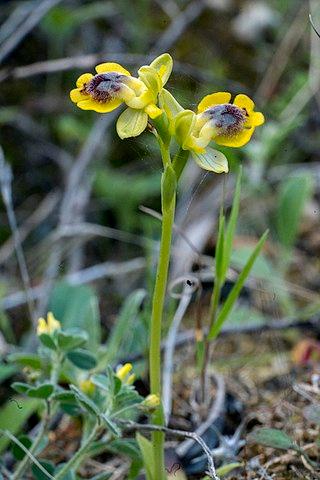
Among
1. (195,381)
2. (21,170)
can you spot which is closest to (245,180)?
(21,170)

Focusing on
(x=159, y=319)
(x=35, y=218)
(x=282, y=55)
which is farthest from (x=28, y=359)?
(x=282, y=55)

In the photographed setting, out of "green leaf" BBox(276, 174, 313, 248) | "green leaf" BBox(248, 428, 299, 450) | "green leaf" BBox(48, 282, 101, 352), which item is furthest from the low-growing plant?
"green leaf" BBox(276, 174, 313, 248)

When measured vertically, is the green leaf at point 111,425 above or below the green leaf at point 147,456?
above

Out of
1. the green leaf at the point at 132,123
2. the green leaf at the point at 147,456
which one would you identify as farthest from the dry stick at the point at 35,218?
the green leaf at the point at 132,123

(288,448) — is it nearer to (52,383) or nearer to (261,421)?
(261,421)

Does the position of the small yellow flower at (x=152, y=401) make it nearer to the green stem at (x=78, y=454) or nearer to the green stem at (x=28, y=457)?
the green stem at (x=78, y=454)

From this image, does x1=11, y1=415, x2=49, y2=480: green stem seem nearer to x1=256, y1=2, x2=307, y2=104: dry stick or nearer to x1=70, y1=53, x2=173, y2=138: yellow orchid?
x1=70, y1=53, x2=173, y2=138: yellow orchid
